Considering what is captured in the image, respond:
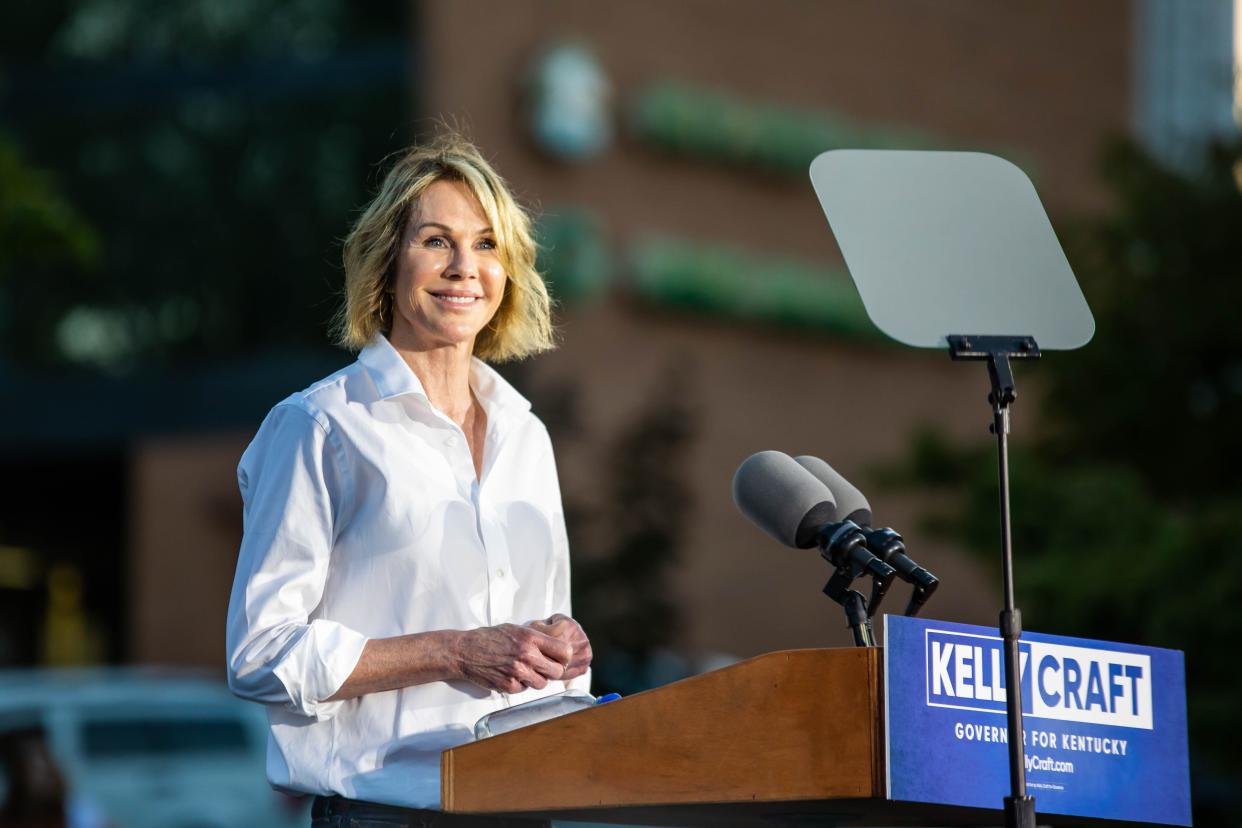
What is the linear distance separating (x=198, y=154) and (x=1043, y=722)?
19516mm

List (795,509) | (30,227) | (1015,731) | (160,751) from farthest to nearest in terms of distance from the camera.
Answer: (160,751) → (30,227) → (795,509) → (1015,731)

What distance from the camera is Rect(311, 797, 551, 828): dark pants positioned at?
10.8 feet

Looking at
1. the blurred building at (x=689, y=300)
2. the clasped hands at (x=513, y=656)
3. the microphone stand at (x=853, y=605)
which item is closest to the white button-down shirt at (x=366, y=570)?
the clasped hands at (x=513, y=656)

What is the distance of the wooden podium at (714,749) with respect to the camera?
2.93 meters

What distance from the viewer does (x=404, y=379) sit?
11.6 feet

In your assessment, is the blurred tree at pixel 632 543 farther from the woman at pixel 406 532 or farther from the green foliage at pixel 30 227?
the woman at pixel 406 532

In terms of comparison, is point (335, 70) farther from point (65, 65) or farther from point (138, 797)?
point (138, 797)

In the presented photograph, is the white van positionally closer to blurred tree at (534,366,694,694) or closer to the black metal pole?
blurred tree at (534,366,694,694)

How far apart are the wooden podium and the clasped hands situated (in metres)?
0.28

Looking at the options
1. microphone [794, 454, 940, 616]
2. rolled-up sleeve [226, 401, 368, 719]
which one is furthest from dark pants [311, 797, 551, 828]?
microphone [794, 454, 940, 616]

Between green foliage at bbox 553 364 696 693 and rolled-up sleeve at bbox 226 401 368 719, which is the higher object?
green foliage at bbox 553 364 696 693

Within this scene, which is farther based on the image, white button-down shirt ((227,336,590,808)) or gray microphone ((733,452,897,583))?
gray microphone ((733,452,897,583))

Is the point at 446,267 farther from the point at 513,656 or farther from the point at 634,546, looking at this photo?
the point at 634,546

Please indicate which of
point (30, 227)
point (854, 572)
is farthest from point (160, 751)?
point (854, 572)
